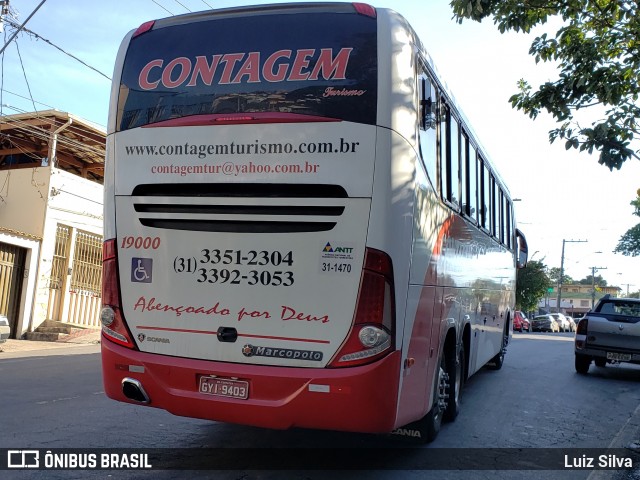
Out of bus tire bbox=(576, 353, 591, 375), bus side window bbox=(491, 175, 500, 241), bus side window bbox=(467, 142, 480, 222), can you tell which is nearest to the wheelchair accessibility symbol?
bus side window bbox=(467, 142, 480, 222)

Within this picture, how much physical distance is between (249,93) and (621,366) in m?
14.7

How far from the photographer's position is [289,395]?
4.19 meters

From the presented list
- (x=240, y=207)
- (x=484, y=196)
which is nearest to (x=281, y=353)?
(x=240, y=207)

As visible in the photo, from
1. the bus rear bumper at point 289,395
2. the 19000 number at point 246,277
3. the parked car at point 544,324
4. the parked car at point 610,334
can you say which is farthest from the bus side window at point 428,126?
the parked car at point 544,324

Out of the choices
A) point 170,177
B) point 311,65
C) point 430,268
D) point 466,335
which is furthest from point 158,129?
point 466,335

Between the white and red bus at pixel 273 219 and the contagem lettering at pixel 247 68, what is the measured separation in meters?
0.01

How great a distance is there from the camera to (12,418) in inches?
253

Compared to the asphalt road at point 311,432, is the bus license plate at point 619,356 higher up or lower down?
higher up

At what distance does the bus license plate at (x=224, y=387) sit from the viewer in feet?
14.1

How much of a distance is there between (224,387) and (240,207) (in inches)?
52.8

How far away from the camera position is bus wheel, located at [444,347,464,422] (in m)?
6.45

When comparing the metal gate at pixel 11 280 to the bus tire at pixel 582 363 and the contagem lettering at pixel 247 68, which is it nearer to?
the contagem lettering at pixel 247 68

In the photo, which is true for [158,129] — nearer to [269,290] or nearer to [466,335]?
[269,290]

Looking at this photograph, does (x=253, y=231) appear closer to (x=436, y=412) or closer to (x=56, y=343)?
(x=436, y=412)
